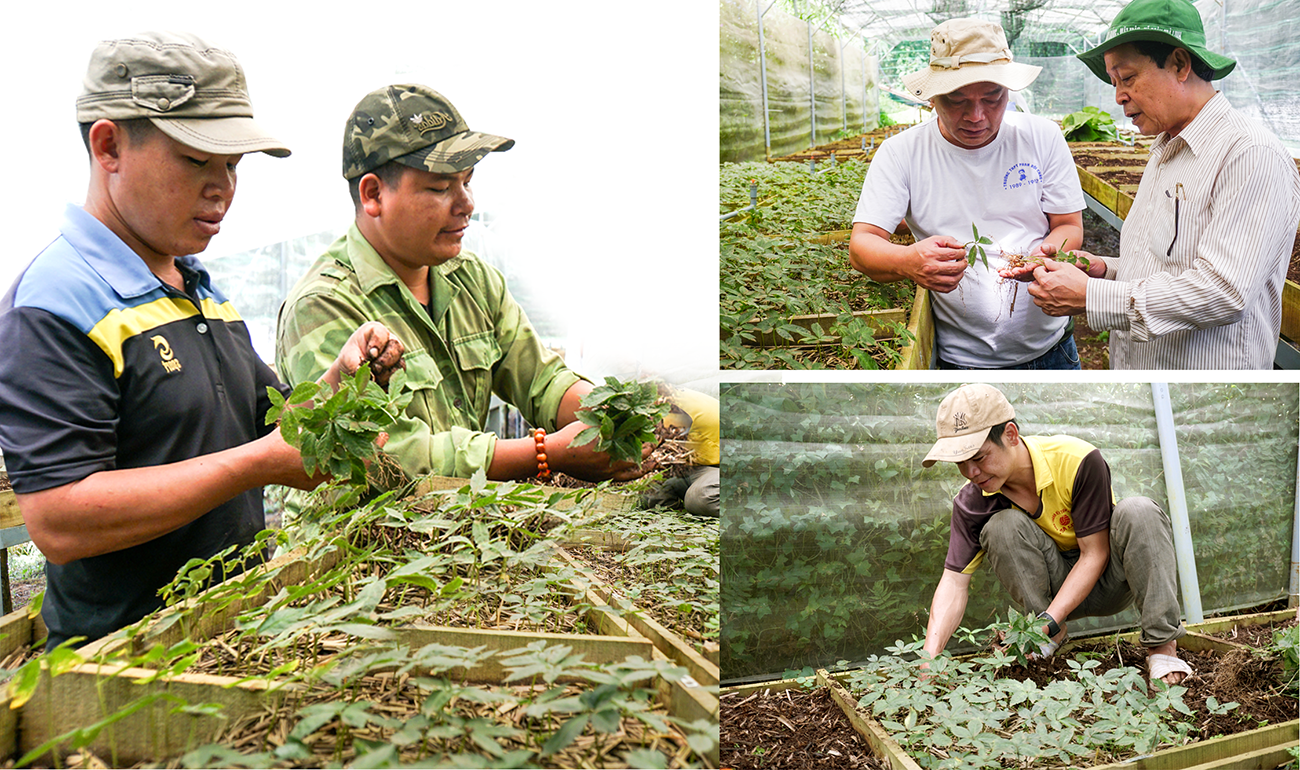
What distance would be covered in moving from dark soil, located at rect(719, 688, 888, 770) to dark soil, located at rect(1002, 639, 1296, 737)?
1.69 ft

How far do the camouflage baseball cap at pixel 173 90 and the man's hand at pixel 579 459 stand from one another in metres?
0.92

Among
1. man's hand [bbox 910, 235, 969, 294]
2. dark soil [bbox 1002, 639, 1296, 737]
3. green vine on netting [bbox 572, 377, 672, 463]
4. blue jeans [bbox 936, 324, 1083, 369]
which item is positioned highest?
man's hand [bbox 910, 235, 969, 294]

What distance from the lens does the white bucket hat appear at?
6.65 ft

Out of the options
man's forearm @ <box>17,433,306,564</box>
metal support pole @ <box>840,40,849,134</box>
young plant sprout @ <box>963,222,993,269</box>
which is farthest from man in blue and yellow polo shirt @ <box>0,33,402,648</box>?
young plant sprout @ <box>963,222,993,269</box>

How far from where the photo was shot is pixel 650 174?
2.05 meters

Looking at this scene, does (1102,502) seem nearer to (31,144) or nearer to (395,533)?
(395,533)

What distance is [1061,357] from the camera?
7.03 feet

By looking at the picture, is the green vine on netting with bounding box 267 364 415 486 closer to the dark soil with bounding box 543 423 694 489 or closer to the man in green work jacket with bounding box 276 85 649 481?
the man in green work jacket with bounding box 276 85 649 481

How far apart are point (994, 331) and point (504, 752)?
155 centimetres

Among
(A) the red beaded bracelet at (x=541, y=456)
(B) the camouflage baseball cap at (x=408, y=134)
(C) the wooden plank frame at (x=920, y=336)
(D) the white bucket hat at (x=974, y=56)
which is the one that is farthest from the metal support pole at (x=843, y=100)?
(A) the red beaded bracelet at (x=541, y=456)

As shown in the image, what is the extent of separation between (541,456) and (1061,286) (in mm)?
1351

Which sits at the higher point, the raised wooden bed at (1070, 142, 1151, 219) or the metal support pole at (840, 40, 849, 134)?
the metal support pole at (840, 40, 849, 134)

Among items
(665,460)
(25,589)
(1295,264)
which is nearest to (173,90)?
(25,589)

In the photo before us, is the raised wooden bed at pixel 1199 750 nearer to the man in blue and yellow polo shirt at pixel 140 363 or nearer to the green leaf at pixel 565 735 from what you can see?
the green leaf at pixel 565 735
